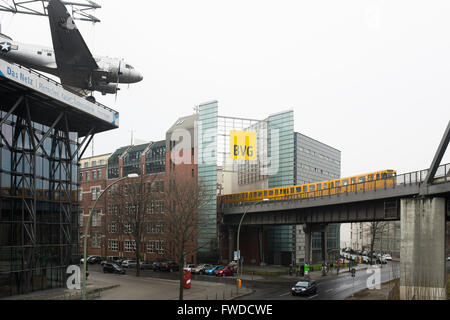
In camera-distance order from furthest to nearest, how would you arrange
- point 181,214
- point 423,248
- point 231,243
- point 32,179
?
point 231,243 < point 181,214 < point 32,179 < point 423,248

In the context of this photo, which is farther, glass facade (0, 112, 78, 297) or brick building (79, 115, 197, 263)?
brick building (79, 115, 197, 263)

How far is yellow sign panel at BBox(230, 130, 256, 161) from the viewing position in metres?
73.6

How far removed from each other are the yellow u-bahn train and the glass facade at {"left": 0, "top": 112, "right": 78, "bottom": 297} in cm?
2817

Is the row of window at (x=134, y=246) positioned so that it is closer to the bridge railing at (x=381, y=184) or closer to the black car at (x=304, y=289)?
the bridge railing at (x=381, y=184)

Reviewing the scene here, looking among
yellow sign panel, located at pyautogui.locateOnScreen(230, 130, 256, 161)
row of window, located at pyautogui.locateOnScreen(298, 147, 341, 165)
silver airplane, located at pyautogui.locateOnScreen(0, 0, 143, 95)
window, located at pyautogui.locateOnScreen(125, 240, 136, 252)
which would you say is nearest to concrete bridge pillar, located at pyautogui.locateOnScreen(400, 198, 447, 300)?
silver airplane, located at pyautogui.locateOnScreen(0, 0, 143, 95)

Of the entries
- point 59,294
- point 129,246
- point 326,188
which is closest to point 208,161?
point 129,246

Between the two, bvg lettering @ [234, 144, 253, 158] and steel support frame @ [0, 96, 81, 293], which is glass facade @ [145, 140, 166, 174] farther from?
steel support frame @ [0, 96, 81, 293]

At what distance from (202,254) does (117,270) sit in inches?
641

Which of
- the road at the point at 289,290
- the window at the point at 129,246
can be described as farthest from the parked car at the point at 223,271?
the window at the point at 129,246

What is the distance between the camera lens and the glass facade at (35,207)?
31.8 m

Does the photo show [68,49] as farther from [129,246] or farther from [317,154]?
[317,154]

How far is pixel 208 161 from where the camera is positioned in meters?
66.0

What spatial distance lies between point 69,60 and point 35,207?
15316mm
